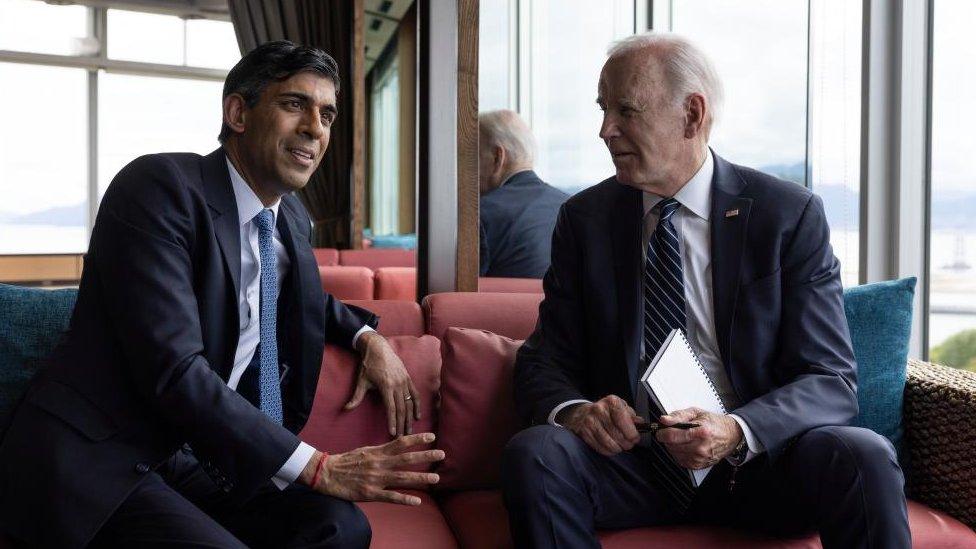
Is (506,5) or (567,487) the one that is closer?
(567,487)

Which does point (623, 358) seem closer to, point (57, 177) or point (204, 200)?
point (204, 200)

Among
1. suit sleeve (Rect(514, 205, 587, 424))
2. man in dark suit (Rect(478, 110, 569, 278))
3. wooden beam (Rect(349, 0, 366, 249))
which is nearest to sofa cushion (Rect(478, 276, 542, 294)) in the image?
man in dark suit (Rect(478, 110, 569, 278))

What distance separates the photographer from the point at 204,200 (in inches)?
59.3

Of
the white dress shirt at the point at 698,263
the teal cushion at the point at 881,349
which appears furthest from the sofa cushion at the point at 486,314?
the teal cushion at the point at 881,349

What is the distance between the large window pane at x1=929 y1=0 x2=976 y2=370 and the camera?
2357 mm

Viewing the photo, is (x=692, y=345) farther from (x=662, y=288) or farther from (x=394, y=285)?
(x=394, y=285)

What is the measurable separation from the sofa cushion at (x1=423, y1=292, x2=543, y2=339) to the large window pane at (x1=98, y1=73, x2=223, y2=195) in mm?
9332

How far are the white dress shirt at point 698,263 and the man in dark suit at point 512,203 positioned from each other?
113 centimetres

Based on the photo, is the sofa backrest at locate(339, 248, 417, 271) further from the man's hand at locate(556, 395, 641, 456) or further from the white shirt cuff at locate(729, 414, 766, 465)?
the white shirt cuff at locate(729, 414, 766, 465)

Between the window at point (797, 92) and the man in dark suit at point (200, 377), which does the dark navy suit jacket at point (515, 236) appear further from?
the man in dark suit at point (200, 377)

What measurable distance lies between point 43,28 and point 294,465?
10844 millimetres

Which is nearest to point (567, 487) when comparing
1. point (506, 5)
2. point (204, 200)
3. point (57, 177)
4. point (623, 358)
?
point (623, 358)

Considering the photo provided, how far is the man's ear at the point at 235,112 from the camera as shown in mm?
1660

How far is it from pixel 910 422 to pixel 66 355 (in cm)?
173
